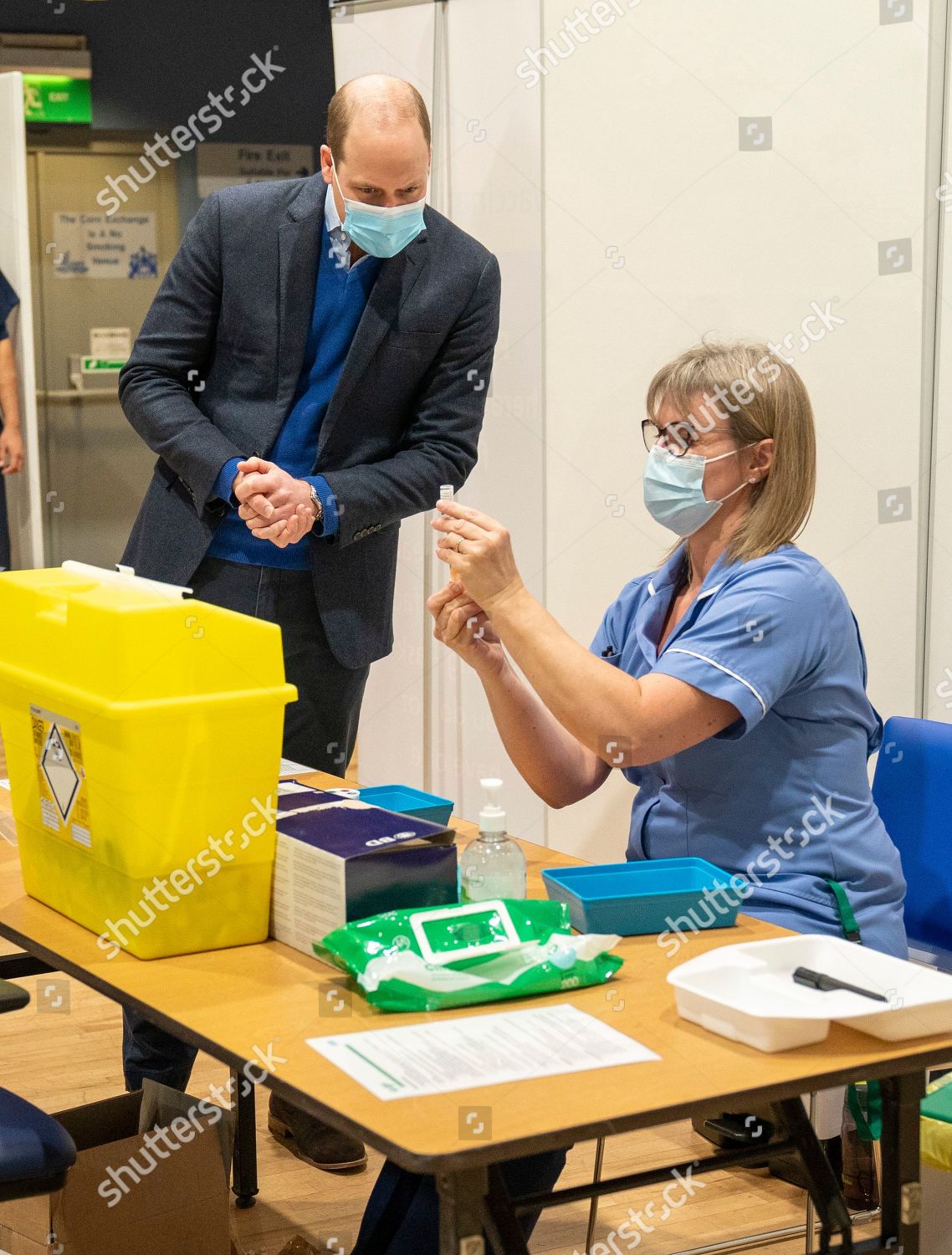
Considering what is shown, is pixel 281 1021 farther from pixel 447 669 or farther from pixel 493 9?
pixel 493 9

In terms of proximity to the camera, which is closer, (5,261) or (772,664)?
(772,664)

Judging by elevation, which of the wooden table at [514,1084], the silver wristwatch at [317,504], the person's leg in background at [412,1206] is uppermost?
the silver wristwatch at [317,504]

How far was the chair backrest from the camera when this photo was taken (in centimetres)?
233

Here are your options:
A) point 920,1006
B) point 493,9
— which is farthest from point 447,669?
point 920,1006

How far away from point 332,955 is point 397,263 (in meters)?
1.47

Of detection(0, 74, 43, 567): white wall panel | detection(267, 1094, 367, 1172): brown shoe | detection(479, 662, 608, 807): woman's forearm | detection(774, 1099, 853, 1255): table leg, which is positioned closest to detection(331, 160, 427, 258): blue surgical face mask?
detection(479, 662, 608, 807): woman's forearm

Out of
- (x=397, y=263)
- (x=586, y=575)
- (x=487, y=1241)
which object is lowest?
(x=487, y=1241)

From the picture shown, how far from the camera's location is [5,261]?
5.50 m

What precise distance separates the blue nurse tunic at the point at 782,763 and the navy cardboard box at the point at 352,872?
0.44 meters

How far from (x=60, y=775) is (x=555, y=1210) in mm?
1369

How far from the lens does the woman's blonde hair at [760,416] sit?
210 centimetres

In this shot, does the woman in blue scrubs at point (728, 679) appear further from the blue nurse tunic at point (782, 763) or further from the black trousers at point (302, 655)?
the black trousers at point (302, 655)

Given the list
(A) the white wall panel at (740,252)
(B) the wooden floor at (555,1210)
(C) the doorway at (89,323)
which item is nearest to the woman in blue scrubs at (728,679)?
(B) the wooden floor at (555,1210)

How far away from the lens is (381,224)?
2.56 m
